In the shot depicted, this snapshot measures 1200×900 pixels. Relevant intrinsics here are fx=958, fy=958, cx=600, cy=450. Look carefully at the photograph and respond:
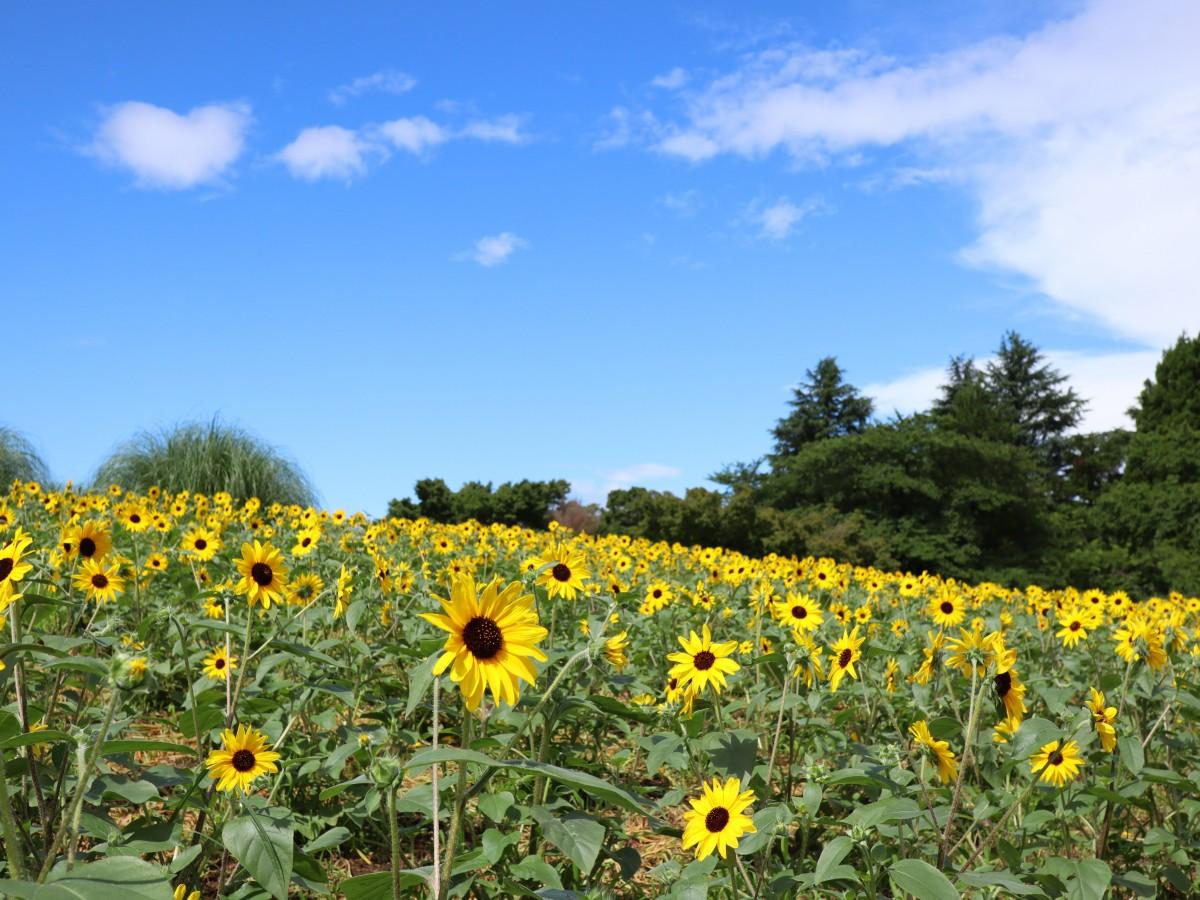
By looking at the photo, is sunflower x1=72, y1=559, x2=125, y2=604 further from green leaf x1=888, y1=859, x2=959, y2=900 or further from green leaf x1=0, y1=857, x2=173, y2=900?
green leaf x1=888, y1=859, x2=959, y2=900

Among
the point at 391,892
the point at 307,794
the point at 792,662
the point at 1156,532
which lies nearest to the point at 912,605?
the point at 792,662

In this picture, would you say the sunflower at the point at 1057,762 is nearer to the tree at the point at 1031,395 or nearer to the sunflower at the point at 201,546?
the sunflower at the point at 201,546

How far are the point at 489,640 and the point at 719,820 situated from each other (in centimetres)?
87

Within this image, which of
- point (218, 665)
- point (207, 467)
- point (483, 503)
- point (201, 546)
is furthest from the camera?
point (483, 503)

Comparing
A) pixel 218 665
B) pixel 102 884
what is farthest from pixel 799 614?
pixel 102 884

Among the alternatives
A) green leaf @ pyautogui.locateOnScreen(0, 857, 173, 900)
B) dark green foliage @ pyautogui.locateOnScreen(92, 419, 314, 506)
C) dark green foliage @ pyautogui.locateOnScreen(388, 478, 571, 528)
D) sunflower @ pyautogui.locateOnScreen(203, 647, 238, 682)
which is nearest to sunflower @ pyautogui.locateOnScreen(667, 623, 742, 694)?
sunflower @ pyautogui.locateOnScreen(203, 647, 238, 682)

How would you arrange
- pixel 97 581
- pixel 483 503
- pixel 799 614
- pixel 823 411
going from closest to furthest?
pixel 97 581, pixel 799 614, pixel 483 503, pixel 823 411

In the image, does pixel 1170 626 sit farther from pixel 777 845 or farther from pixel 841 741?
pixel 777 845

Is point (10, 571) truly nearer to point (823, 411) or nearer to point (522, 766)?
point (522, 766)

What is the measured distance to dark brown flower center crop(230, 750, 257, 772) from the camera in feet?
8.50

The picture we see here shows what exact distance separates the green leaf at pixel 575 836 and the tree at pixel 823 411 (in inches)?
1753

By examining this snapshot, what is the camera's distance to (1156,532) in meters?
29.9

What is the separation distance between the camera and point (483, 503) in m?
22.6

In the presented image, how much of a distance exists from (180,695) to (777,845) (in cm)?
315
